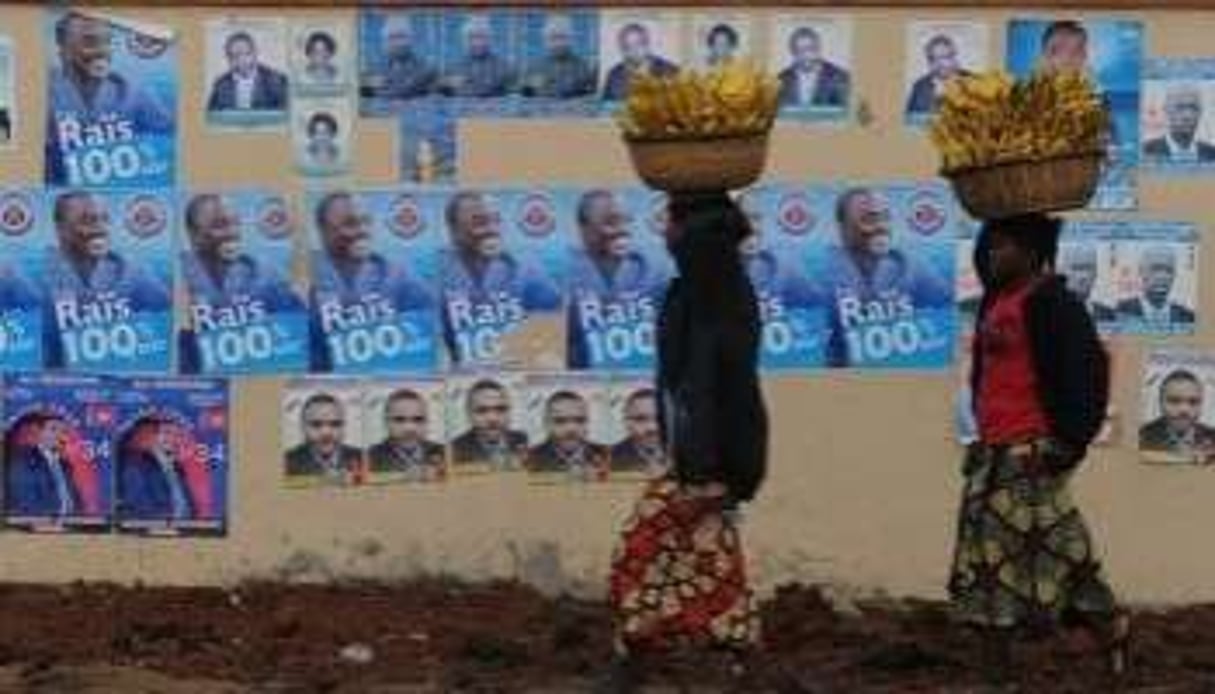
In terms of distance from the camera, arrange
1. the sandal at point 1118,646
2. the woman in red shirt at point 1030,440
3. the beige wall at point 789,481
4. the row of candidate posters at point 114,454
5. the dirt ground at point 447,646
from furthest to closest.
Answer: the row of candidate posters at point 114,454
the beige wall at point 789,481
the dirt ground at point 447,646
the sandal at point 1118,646
the woman in red shirt at point 1030,440

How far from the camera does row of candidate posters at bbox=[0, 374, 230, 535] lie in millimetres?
9648

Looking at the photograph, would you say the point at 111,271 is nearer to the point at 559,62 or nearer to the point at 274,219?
the point at 274,219

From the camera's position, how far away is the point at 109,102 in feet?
31.4

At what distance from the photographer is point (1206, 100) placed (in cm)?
932

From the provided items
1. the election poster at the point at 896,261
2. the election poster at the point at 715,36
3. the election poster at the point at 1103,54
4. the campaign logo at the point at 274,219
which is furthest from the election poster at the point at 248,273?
the election poster at the point at 1103,54

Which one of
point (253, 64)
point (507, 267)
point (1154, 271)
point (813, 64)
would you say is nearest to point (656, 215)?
point (507, 267)

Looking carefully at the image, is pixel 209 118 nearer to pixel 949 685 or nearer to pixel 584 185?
pixel 584 185

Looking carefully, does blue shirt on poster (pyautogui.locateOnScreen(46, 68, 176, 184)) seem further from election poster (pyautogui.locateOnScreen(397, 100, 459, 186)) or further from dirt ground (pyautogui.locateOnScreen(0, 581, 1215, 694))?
dirt ground (pyautogui.locateOnScreen(0, 581, 1215, 694))

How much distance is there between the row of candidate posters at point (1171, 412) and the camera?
30.8 feet

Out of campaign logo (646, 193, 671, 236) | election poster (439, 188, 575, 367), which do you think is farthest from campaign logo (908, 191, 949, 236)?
election poster (439, 188, 575, 367)

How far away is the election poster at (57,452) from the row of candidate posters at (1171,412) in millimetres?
3183

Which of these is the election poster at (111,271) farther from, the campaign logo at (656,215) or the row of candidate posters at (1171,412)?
the row of candidate posters at (1171,412)

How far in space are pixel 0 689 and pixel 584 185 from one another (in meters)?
2.75

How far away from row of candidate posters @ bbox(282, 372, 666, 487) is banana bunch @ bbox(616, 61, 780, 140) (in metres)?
1.95
